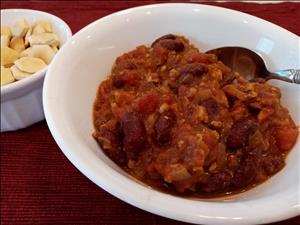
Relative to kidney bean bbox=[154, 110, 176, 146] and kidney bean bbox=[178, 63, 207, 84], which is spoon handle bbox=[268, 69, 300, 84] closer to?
kidney bean bbox=[178, 63, 207, 84]

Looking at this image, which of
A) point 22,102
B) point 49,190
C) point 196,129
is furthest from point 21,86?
point 196,129

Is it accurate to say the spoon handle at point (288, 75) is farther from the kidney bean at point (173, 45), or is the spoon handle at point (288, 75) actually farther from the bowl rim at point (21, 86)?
the bowl rim at point (21, 86)

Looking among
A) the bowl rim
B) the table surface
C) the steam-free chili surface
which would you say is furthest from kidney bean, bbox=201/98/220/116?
the bowl rim

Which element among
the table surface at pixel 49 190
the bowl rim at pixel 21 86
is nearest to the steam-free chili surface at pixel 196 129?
the table surface at pixel 49 190

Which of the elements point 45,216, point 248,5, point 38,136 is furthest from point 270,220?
point 248,5

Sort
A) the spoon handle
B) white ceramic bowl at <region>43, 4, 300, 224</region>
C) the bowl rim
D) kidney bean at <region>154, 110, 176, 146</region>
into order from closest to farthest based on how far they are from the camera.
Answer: white ceramic bowl at <region>43, 4, 300, 224</region>
kidney bean at <region>154, 110, 176, 146</region>
the spoon handle
the bowl rim

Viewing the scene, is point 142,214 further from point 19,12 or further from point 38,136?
point 19,12

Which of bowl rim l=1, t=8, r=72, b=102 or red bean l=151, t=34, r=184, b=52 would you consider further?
bowl rim l=1, t=8, r=72, b=102

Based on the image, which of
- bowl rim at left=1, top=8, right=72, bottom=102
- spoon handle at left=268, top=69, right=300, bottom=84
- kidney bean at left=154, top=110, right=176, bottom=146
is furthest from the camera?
bowl rim at left=1, top=8, right=72, bottom=102
